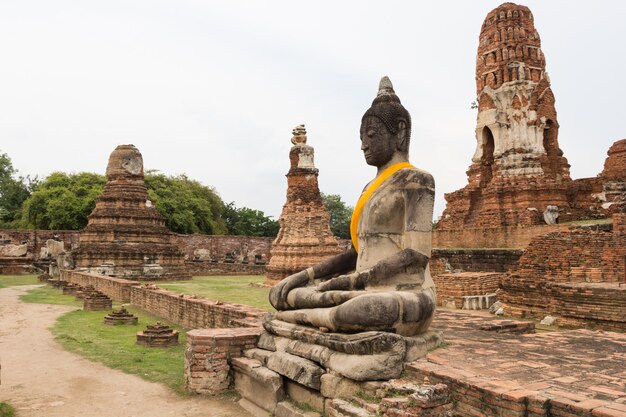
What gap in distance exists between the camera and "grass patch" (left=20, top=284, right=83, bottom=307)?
13820 mm

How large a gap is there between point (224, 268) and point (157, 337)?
66.5ft

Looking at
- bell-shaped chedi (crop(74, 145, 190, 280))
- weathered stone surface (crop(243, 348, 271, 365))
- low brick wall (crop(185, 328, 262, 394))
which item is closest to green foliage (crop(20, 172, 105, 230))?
bell-shaped chedi (crop(74, 145, 190, 280))

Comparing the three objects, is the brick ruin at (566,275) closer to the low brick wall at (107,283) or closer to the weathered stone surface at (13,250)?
the low brick wall at (107,283)

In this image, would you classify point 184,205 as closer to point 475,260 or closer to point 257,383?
point 475,260

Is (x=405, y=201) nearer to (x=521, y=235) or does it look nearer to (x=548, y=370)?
(x=548, y=370)

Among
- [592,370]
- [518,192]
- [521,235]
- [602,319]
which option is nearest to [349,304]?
[592,370]

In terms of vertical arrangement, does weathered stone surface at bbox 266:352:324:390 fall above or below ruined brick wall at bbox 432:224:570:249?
below

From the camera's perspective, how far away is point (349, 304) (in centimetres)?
415

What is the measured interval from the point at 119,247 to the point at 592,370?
19.4 meters

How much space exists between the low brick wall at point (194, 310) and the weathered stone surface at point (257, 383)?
0.99m

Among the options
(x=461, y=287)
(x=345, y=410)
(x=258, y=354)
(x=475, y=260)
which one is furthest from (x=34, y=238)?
(x=345, y=410)

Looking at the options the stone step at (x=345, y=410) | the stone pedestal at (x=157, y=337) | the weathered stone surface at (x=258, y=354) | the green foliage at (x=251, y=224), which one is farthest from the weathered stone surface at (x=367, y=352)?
the green foliage at (x=251, y=224)

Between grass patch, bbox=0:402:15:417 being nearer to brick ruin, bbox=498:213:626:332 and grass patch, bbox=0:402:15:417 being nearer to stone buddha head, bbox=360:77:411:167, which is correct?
stone buddha head, bbox=360:77:411:167

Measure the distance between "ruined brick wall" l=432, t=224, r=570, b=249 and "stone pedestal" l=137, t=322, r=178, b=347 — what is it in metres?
9.45
